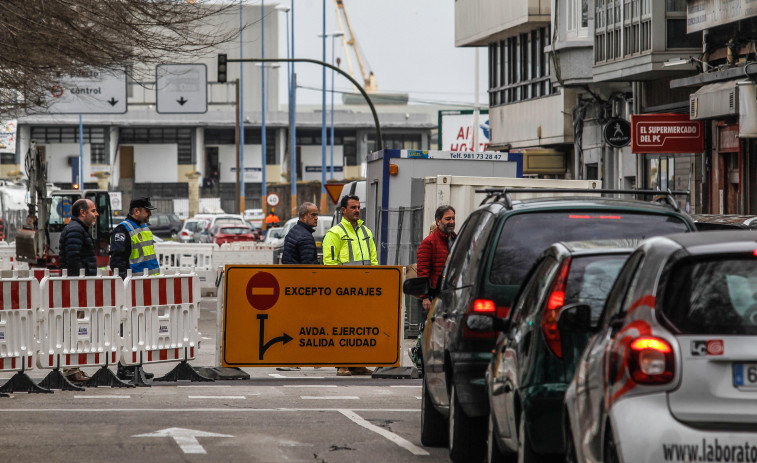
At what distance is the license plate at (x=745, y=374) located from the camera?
557 cm

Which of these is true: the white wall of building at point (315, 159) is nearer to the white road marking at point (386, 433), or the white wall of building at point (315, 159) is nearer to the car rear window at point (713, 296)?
the white road marking at point (386, 433)

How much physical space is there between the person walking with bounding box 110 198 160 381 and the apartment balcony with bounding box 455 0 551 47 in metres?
26.5

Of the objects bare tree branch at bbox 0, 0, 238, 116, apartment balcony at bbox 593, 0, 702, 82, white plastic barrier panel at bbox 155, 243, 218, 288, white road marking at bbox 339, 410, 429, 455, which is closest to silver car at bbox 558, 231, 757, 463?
white road marking at bbox 339, 410, 429, 455

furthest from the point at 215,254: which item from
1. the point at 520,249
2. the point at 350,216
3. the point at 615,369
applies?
the point at 615,369

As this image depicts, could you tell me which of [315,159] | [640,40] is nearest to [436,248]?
[640,40]

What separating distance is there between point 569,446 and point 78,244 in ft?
35.1

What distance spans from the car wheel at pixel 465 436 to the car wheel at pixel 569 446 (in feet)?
8.10

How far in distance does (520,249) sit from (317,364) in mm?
6711

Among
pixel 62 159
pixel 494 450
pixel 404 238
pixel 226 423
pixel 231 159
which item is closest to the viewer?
pixel 494 450

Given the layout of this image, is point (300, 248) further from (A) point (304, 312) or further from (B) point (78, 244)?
(B) point (78, 244)

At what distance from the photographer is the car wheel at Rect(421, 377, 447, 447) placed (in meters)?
10.3

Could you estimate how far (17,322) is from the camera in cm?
1480

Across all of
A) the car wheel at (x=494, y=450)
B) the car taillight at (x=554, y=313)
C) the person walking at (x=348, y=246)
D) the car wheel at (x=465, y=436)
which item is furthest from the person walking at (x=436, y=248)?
the car taillight at (x=554, y=313)

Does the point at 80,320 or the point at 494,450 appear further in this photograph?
the point at 80,320
